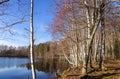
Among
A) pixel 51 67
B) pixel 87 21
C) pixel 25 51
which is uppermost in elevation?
pixel 87 21

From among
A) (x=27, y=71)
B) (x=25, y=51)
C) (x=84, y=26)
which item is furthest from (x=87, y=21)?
(x=25, y=51)

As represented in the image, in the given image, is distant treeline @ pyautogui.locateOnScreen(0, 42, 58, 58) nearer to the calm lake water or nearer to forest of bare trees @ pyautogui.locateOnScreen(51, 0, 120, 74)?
the calm lake water

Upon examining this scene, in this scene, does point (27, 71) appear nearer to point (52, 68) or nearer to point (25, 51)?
point (52, 68)

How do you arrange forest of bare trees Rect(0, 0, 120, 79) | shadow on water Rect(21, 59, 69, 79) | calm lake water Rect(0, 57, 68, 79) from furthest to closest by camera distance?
shadow on water Rect(21, 59, 69, 79) → calm lake water Rect(0, 57, 68, 79) → forest of bare trees Rect(0, 0, 120, 79)

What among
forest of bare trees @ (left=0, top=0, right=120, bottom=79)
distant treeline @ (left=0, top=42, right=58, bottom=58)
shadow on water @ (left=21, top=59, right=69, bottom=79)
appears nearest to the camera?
forest of bare trees @ (left=0, top=0, right=120, bottom=79)

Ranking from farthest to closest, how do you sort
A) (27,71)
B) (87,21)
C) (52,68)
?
(52,68)
(27,71)
(87,21)

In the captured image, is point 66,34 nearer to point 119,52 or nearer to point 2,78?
point 2,78

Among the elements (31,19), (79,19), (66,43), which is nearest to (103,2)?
(31,19)

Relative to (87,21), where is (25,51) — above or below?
below

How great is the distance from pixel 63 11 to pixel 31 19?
8.99 metres

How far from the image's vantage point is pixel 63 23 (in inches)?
886

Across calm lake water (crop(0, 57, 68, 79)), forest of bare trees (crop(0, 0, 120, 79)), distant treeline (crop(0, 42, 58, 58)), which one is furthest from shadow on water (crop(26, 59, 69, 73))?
distant treeline (crop(0, 42, 58, 58))

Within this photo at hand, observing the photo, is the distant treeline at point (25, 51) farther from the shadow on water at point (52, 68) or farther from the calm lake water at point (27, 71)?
the calm lake water at point (27, 71)

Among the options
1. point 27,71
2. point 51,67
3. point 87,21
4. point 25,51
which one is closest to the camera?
point 87,21
